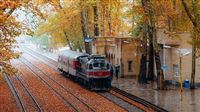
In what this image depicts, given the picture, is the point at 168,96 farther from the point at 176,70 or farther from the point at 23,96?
the point at 23,96

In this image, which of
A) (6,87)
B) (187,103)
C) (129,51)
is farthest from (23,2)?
(129,51)

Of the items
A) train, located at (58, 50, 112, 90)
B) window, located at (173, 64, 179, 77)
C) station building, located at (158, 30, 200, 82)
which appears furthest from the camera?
window, located at (173, 64, 179, 77)

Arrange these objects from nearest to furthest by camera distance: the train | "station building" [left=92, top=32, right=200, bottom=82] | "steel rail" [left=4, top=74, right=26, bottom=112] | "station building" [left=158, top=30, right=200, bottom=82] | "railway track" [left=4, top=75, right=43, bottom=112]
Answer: "railway track" [left=4, top=75, right=43, bottom=112], "steel rail" [left=4, top=74, right=26, bottom=112], the train, "station building" [left=158, top=30, right=200, bottom=82], "station building" [left=92, top=32, right=200, bottom=82]

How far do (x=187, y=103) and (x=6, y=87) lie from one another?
700 inches

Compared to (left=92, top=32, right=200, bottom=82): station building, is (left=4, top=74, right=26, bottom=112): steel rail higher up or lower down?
lower down

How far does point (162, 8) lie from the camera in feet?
112

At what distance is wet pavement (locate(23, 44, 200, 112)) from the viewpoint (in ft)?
86.4

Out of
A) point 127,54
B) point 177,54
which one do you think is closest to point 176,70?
point 177,54

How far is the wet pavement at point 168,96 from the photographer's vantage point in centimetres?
2635

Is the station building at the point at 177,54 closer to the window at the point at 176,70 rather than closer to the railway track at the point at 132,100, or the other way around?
the window at the point at 176,70

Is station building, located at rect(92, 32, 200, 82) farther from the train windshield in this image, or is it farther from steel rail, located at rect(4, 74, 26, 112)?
steel rail, located at rect(4, 74, 26, 112)

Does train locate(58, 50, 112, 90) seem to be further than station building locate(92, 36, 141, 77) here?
No

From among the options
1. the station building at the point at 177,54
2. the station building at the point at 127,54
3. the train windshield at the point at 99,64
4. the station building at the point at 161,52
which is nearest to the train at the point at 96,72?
the train windshield at the point at 99,64

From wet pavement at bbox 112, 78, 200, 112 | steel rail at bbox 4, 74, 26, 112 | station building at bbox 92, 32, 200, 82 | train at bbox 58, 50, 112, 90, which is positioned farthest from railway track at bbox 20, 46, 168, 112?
steel rail at bbox 4, 74, 26, 112
